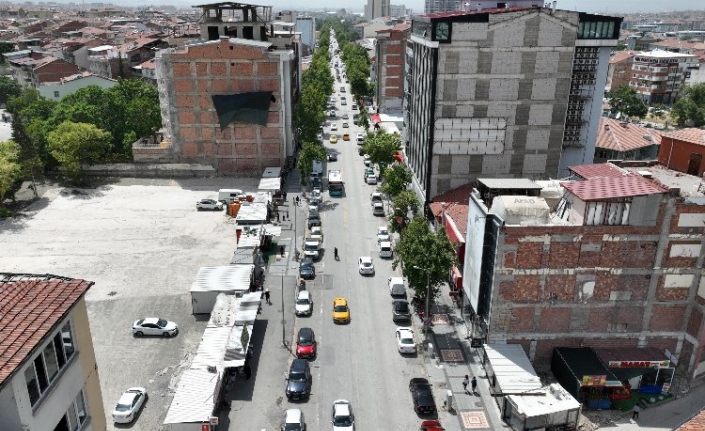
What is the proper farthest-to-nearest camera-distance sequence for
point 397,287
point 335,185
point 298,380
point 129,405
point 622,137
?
point 335,185 → point 622,137 → point 397,287 → point 298,380 → point 129,405

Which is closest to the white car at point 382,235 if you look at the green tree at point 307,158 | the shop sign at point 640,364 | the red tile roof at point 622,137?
the green tree at point 307,158

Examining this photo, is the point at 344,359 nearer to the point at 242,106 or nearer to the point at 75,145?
the point at 242,106

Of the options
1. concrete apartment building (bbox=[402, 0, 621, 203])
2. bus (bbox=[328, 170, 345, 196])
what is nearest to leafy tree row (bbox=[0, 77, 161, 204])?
bus (bbox=[328, 170, 345, 196])

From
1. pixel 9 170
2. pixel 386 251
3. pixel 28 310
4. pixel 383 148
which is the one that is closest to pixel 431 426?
pixel 28 310

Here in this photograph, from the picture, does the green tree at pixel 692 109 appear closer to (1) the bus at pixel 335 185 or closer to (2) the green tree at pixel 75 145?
(1) the bus at pixel 335 185

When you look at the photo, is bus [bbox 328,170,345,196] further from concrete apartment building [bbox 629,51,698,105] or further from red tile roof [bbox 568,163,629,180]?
concrete apartment building [bbox 629,51,698,105]

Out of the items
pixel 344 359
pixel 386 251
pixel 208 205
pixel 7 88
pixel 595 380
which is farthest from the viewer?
pixel 7 88

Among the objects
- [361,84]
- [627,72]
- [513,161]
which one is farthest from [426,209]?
[627,72]
